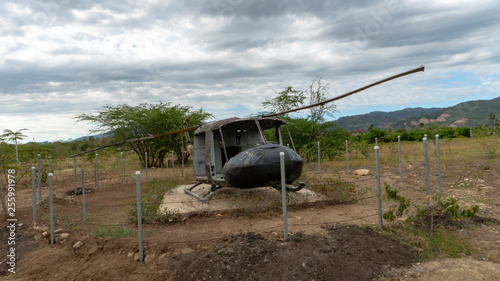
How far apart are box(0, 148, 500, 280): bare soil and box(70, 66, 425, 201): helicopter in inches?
38.3

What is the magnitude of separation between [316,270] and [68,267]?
397cm

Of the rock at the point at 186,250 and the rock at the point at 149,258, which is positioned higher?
the rock at the point at 186,250

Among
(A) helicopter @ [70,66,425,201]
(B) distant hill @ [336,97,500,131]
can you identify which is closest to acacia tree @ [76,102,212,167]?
(A) helicopter @ [70,66,425,201]

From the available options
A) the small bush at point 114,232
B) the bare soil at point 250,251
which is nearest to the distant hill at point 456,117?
the bare soil at point 250,251

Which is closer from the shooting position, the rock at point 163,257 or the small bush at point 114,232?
the rock at point 163,257

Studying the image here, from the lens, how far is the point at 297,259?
4.59 m

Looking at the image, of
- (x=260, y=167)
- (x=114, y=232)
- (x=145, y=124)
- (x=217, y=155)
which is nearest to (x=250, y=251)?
(x=260, y=167)

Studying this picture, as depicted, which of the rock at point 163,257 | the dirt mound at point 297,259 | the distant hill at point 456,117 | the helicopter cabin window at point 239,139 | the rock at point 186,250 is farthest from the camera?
the distant hill at point 456,117

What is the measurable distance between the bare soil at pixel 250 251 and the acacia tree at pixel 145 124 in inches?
543

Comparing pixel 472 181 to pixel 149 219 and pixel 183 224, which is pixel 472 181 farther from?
pixel 149 219

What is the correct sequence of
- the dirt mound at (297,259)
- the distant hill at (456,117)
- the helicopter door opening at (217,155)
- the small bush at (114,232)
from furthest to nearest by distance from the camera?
the distant hill at (456,117), the helicopter door opening at (217,155), the small bush at (114,232), the dirt mound at (297,259)

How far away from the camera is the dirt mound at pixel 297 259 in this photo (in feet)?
14.2

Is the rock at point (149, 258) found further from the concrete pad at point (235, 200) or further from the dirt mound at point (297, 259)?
the concrete pad at point (235, 200)

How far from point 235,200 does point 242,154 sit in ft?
5.31
